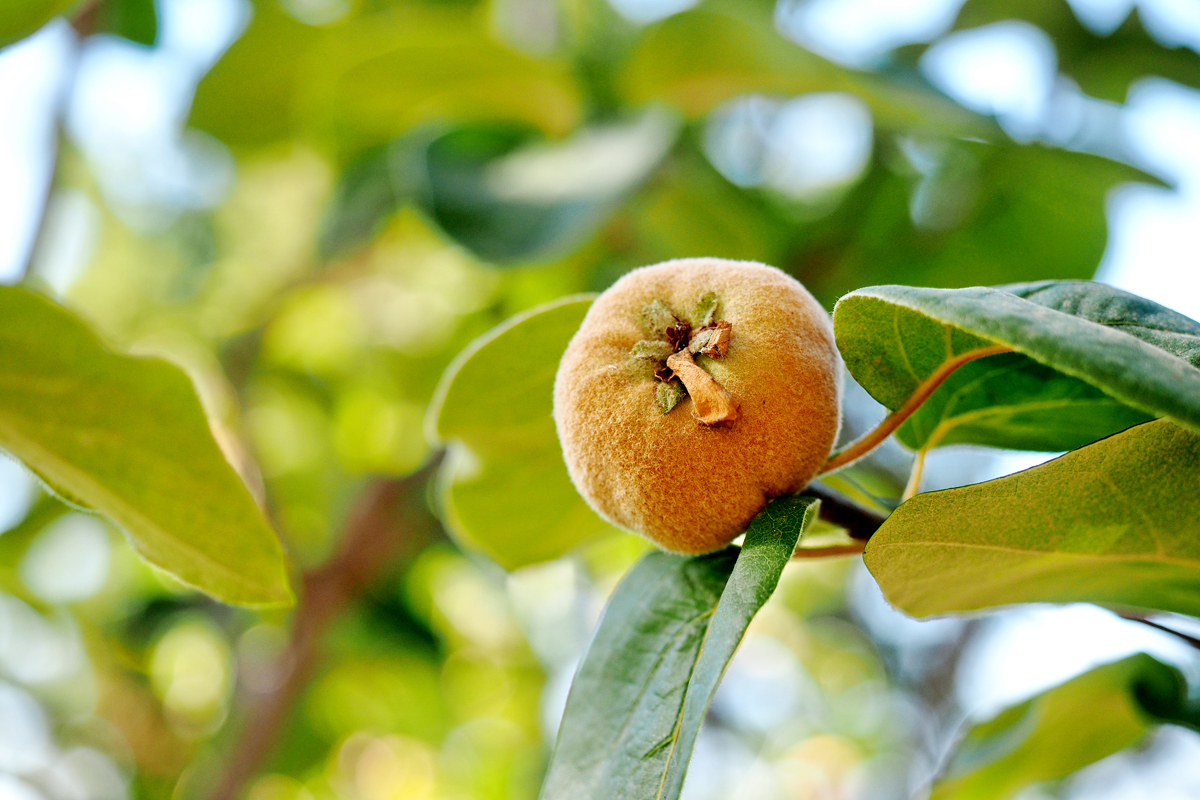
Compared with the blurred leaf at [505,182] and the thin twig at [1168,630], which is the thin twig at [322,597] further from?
the thin twig at [1168,630]

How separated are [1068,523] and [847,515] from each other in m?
0.15

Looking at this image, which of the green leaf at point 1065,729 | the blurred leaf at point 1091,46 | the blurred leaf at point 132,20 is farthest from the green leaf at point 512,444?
the blurred leaf at point 1091,46

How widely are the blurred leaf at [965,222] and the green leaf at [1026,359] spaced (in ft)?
3.15

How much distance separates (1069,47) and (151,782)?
10.7 feet

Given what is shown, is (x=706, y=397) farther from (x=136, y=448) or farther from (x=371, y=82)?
(x=371, y=82)

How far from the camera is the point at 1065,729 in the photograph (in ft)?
3.34

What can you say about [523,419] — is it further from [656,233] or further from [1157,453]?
[656,233]

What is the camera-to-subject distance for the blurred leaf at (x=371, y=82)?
145 cm

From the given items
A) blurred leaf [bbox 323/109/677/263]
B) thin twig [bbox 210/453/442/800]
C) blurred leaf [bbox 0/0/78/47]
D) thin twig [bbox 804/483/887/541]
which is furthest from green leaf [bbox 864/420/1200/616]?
thin twig [bbox 210/453/442/800]

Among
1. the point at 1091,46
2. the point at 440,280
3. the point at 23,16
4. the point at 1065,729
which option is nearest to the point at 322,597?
the point at 440,280

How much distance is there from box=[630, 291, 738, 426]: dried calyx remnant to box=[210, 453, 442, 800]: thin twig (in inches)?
57.7

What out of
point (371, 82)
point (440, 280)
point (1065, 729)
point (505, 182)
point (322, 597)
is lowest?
point (322, 597)

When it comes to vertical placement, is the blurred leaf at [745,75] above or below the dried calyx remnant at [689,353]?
below

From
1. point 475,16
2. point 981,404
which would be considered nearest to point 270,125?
point 475,16
